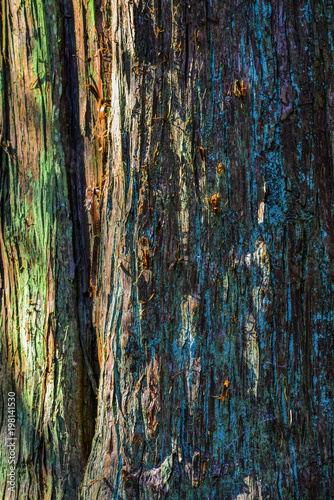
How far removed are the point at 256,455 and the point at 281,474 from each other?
0.10 meters

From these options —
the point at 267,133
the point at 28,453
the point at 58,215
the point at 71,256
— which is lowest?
the point at 28,453

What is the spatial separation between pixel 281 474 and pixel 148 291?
0.78 metres

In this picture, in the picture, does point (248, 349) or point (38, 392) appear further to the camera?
point (38, 392)

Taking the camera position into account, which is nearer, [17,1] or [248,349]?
[248,349]

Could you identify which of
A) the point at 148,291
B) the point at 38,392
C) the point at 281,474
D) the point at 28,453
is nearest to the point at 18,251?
the point at 38,392

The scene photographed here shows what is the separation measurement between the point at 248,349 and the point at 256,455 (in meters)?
0.36

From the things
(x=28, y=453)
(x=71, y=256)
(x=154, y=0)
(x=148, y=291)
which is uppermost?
(x=154, y=0)

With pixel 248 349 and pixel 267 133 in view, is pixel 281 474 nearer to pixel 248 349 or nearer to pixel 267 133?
pixel 248 349

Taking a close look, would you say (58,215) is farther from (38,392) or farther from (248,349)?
(248,349)

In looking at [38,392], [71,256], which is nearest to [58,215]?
[71,256]

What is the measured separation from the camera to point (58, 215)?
1.75 meters

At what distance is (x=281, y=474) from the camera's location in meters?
1.36

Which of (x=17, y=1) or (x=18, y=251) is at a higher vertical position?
(x=17, y=1)

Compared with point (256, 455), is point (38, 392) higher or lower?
higher
